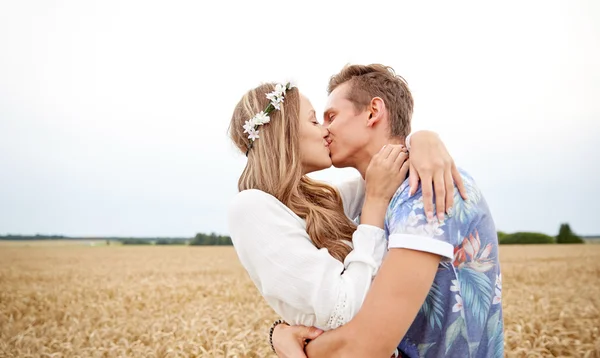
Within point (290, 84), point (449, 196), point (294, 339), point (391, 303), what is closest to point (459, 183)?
point (449, 196)

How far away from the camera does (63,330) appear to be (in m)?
7.95

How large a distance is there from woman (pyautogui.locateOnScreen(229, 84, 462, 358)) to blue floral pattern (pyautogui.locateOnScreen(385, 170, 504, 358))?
0.17 meters

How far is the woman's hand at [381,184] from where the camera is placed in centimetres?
292

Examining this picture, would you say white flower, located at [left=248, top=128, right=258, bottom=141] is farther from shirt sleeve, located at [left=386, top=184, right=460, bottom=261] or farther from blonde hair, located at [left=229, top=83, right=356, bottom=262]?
shirt sleeve, located at [left=386, top=184, right=460, bottom=261]

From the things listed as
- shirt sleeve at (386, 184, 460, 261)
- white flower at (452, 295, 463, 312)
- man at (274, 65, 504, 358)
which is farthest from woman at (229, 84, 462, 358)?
white flower at (452, 295, 463, 312)

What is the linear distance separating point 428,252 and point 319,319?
640 mm

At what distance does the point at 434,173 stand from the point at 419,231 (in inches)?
13.4

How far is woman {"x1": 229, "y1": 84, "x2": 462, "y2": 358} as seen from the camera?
2725 millimetres

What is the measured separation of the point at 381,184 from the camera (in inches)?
116

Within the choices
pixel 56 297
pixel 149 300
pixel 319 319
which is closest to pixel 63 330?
pixel 149 300

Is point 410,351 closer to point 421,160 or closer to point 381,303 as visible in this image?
point 381,303

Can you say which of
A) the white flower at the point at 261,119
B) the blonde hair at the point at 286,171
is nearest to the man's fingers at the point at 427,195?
the blonde hair at the point at 286,171

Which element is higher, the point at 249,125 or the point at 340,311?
the point at 249,125

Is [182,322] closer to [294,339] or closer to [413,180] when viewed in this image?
[294,339]
